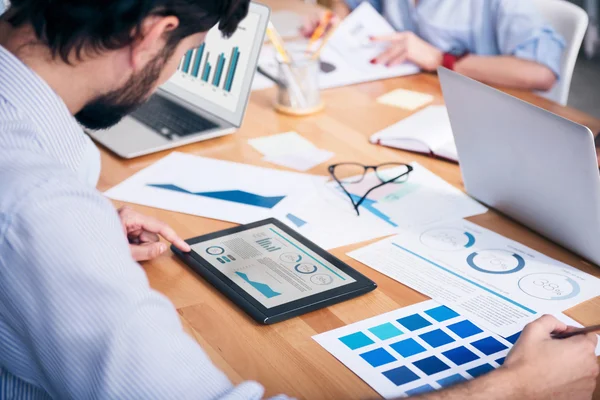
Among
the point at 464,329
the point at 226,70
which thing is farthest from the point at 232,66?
the point at 464,329

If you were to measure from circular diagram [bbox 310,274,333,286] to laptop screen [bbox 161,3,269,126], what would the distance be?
641 mm

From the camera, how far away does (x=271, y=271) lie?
47.1 inches

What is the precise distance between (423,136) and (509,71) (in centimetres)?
63

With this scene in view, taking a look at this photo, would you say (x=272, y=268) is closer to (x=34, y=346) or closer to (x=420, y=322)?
(x=420, y=322)

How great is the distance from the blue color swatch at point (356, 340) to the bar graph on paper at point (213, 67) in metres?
0.86

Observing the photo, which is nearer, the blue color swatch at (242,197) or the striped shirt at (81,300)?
the striped shirt at (81,300)

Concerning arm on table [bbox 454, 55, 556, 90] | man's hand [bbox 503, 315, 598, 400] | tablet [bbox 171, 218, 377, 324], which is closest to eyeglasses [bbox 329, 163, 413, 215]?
tablet [bbox 171, 218, 377, 324]

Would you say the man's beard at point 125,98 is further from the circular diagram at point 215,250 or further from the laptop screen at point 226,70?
the laptop screen at point 226,70

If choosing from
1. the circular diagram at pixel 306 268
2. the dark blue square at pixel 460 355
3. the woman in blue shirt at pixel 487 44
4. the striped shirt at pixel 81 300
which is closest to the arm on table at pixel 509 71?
the woman in blue shirt at pixel 487 44

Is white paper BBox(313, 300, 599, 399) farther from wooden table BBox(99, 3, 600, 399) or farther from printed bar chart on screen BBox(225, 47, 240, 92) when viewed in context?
printed bar chart on screen BBox(225, 47, 240, 92)

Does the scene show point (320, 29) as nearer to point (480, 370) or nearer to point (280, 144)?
point (280, 144)

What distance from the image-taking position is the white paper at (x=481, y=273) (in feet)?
3.69

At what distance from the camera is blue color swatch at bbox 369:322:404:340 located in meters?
1.06

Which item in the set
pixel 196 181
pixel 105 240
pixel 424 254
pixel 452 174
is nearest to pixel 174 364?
pixel 105 240
